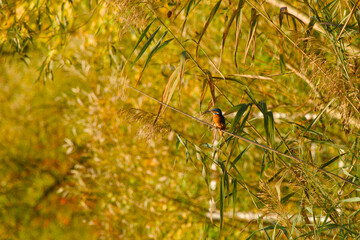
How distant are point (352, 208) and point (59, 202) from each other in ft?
15.2

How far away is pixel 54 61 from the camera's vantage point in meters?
2.11

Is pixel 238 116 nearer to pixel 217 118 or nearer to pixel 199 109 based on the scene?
pixel 217 118

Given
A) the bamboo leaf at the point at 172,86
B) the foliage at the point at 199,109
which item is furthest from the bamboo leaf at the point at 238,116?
the bamboo leaf at the point at 172,86

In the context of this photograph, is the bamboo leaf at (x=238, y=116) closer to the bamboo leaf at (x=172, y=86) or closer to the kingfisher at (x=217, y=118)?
Result: the kingfisher at (x=217, y=118)

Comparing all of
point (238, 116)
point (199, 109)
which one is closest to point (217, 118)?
point (238, 116)

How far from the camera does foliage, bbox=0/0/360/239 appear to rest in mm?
1121

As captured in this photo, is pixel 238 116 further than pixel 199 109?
No

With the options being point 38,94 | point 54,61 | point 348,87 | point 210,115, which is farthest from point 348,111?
point 38,94

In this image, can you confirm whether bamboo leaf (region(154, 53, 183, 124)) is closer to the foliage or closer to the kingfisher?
the foliage

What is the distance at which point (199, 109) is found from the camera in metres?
1.25

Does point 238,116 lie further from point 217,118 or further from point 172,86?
point 172,86

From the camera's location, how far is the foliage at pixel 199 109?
3.68 ft

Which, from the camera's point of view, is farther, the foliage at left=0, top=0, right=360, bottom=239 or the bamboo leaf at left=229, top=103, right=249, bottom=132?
the foliage at left=0, top=0, right=360, bottom=239

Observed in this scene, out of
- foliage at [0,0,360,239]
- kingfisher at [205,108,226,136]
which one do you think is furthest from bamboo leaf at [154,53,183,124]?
kingfisher at [205,108,226,136]
